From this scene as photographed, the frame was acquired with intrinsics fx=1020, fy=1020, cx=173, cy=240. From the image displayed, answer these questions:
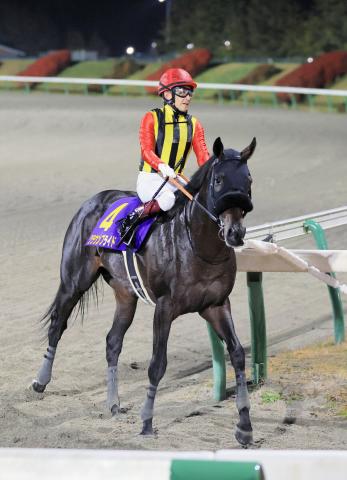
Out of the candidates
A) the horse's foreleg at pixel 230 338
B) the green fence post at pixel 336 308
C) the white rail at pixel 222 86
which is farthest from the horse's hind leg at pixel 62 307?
the white rail at pixel 222 86

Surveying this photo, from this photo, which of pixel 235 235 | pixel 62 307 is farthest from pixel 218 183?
pixel 62 307

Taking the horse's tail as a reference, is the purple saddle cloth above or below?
above

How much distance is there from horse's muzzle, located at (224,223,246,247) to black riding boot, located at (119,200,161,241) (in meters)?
0.84

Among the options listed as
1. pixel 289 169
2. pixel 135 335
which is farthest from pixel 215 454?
pixel 289 169

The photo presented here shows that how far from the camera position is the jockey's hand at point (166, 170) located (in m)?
6.18

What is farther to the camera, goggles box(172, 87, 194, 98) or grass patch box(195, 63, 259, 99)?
grass patch box(195, 63, 259, 99)

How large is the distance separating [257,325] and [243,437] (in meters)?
1.52

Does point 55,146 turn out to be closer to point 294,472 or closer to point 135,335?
point 135,335

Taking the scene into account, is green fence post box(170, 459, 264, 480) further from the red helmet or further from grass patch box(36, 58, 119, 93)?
grass patch box(36, 58, 119, 93)

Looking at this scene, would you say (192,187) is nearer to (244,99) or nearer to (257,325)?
(257,325)

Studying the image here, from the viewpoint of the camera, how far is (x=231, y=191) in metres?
5.61

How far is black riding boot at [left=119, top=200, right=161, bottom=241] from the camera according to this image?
20.7 ft

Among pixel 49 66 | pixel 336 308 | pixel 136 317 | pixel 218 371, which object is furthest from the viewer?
pixel 49 66

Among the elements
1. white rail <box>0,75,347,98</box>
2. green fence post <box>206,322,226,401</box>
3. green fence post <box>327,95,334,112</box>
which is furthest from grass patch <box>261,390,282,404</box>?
green fence post <box>327,95,334,112</box>
